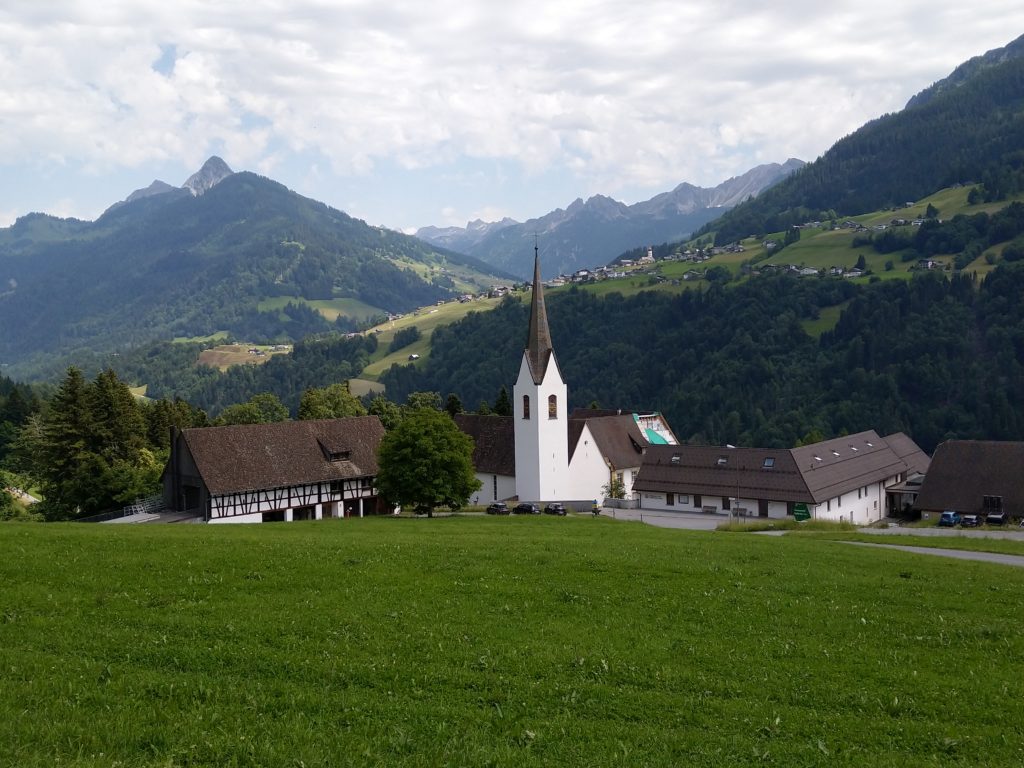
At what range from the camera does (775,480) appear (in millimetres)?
59281

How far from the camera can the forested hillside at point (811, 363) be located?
5276 inches

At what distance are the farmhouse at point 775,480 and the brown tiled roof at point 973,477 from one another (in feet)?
15.0

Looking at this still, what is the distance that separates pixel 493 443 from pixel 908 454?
3636 centimetres

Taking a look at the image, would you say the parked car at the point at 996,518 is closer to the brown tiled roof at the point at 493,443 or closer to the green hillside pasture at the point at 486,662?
the brown tiled roof at the point at 493,443

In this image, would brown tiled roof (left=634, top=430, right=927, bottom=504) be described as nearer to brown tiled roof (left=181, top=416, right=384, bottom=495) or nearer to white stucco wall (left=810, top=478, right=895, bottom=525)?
white stucco wall (left=810, top=478, right=895, bottom=525)

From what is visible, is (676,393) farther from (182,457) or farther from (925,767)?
(925,767)

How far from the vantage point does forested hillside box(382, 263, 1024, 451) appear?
134m

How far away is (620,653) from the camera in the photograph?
1349 centimetres

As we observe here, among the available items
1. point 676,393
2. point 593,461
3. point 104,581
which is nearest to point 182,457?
point 593,461

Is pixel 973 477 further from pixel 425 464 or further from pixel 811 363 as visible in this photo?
pixel 811 363

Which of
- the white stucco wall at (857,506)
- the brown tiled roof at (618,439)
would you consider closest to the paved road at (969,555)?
the white stucco wall at (857,506)

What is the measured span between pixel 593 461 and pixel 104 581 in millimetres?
52581

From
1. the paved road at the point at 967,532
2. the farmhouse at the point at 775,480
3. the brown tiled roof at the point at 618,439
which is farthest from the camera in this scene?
the brown tiled roof at the point at 618,439

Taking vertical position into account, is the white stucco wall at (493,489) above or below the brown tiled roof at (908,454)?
below
